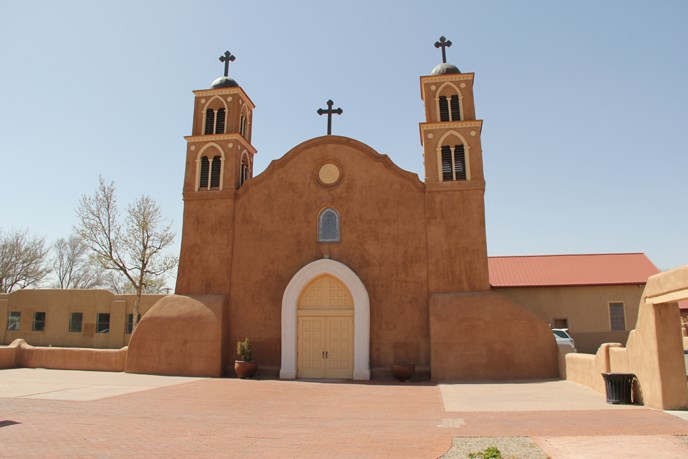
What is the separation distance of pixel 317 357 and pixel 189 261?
670cm

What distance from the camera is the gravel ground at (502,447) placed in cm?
737

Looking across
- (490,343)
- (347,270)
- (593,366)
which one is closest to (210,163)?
(347,270)

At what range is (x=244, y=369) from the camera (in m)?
19.1

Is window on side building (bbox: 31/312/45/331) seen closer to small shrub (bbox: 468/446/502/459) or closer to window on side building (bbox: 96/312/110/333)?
window on side building (bbox: 96/312/110/333)

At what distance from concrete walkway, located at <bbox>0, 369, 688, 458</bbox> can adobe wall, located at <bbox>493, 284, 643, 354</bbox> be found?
1245 centimetres

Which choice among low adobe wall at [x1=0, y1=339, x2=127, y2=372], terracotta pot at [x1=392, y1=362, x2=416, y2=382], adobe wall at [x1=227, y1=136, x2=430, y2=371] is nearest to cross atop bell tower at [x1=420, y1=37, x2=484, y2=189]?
adobe wall at [x1=227, y1=136, x2=430, y2=371]

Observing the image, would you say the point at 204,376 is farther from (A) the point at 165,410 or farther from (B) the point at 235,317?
(A) the point at 165,410

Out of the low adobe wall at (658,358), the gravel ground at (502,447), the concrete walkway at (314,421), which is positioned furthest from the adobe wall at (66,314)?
the gravel ground at (502,447)

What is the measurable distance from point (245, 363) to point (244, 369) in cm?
22

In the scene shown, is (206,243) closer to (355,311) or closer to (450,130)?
(355,311)

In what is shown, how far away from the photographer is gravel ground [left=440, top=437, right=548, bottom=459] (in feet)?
24.2

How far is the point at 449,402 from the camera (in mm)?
13008

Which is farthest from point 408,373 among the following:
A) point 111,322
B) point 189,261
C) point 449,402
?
point 111,322

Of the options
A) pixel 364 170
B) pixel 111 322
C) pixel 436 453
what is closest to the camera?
pixel 436 453
